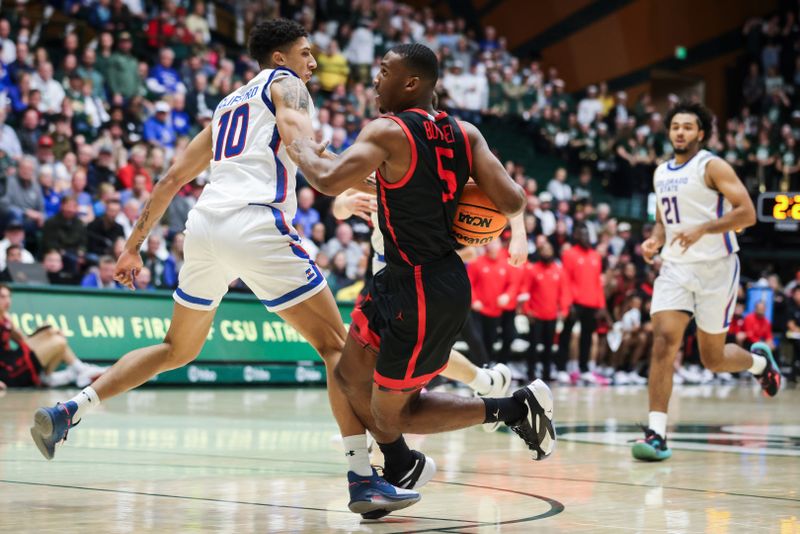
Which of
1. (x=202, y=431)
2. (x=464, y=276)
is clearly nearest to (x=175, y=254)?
(x=202, y=431)

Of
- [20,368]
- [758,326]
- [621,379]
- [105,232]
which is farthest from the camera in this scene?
[758,326]

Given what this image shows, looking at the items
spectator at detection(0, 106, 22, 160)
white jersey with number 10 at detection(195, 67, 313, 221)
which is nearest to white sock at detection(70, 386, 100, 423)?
white jersey with number 10 at detection(195, 67, 313, 221)

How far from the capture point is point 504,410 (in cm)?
496

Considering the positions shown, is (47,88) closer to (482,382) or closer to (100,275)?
(100,275)

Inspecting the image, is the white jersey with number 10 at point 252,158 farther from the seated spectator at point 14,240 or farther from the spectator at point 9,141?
the spectator at point 9,141

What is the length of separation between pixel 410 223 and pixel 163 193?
171 cm

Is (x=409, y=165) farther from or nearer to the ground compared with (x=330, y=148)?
nearer to the ground

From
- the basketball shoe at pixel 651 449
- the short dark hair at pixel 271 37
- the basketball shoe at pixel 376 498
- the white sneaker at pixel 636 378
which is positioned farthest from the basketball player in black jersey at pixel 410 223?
the white sneaker at pixel 636 378

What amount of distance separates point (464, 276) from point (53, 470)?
259 cm

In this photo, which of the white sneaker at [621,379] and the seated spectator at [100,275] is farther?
the white sneaker at [621,379]

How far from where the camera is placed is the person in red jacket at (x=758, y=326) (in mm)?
18531

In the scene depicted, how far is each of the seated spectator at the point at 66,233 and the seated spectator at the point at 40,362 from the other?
4.35 ft

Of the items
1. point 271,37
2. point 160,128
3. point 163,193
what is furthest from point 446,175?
point 160,128

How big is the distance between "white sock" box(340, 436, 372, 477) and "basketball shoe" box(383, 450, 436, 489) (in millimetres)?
156
